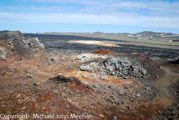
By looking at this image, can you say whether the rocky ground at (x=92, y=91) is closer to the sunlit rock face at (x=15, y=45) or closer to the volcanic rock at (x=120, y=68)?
the volcanic rock at (x=120, y=68)

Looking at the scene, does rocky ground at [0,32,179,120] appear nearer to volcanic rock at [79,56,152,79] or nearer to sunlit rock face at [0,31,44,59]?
volcanic rock at [79,56,152,79]

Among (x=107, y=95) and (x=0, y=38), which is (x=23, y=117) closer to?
(x=107, y=95)

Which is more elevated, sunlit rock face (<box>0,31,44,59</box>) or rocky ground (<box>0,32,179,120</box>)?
sunlit rock face (<box>0,31,44,59</box>)

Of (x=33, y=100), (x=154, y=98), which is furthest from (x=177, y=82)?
(x=33, y=100)

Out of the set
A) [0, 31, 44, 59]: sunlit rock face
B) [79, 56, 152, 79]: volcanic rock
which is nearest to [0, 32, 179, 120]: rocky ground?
[79, 56, 152, 79]: volcanic rock

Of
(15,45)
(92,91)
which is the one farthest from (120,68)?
(15,45)

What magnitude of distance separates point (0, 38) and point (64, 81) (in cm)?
1537

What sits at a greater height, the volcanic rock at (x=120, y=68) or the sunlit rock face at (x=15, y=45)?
the sunlit rock face at (x=15, y=45)

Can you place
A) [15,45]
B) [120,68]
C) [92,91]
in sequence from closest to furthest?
[92,91], [120,68], [15,45]

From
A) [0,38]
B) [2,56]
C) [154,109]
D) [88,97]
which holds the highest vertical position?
[0,38]

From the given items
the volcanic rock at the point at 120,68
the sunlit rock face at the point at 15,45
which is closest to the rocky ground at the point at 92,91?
the volcanic rock at the point at 120,68

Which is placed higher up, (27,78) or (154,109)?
(27,78)

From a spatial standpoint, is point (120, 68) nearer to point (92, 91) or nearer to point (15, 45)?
point (92, 91)

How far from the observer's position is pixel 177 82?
17859mm
